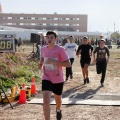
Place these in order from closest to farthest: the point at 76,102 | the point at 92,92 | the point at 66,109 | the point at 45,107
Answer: the point at 45,107 → the point at 66,109 → the point at 76,102 → the point at 92,92

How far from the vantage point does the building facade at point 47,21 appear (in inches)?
4985

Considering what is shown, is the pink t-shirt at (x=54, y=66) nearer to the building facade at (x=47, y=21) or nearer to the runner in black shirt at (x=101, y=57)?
the runner in black shirt at (x=101, y=57)

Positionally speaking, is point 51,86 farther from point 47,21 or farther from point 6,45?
point 47,21

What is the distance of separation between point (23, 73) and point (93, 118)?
6229mm

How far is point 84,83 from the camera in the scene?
11.3m

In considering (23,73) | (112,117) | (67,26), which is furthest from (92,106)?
(67,26)

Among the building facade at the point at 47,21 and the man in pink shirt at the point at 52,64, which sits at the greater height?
the building facade at the point at 47,21

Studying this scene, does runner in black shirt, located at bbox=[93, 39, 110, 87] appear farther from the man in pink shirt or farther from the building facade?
the building facade

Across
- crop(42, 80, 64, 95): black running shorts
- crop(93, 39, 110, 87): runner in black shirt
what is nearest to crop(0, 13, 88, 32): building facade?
crop(93, 39, 110, 87): runner in black shirt

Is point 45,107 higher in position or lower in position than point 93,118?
higher

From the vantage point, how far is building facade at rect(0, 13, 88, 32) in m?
127

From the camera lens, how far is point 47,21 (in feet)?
422

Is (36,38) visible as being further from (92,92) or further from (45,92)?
(45,92)

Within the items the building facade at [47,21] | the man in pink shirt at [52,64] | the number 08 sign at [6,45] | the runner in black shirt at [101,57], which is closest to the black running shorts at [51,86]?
the man in pink shirt at [52,64]
